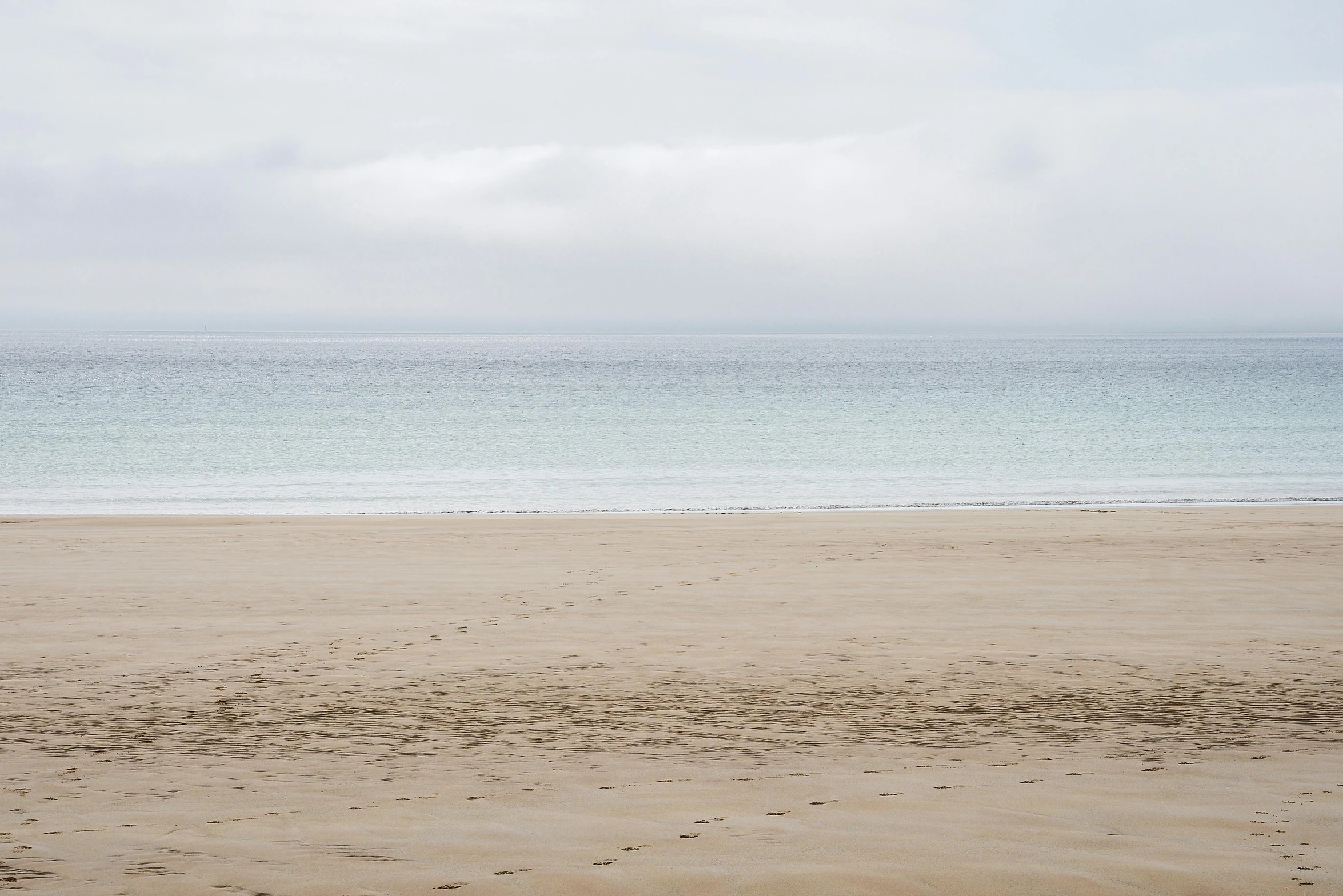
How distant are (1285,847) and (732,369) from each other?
327ft

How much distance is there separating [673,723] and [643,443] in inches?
1185

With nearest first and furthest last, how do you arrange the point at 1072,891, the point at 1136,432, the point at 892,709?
the point at 1072,891
the point at 892,709
the point at 1136,432

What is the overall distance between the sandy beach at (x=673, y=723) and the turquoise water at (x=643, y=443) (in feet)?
35.1

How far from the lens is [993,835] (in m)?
4.98

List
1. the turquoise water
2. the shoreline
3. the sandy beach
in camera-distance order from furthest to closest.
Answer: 1. the turquoise water
2. the shoreline
3. the sandy beach

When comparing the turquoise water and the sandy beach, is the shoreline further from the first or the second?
the sandy beach

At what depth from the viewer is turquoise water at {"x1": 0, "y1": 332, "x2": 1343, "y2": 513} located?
2506 cm

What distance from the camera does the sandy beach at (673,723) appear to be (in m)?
4.66

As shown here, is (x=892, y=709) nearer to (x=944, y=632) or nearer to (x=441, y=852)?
(x=944, y=632)

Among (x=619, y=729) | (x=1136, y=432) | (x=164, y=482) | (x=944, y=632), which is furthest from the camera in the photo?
(x=1136, y=432)

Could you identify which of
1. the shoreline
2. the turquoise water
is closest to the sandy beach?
the shoreline

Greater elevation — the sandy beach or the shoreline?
the sandy beach

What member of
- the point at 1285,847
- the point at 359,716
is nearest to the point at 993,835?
the point at 1285,847

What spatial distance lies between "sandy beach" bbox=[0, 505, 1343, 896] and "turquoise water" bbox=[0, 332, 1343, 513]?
10700 mm
